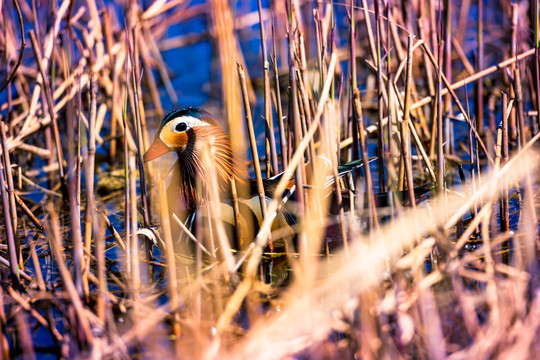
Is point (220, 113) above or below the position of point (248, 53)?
below

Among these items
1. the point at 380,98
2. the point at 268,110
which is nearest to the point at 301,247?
the point at 268,110

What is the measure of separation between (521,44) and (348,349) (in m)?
3.16

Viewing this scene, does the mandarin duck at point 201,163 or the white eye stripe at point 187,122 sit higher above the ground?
the white eye stripe at point 187,122

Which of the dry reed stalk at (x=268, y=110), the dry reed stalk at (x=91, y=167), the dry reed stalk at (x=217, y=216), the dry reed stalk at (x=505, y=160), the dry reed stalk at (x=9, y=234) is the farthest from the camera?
the dry reed stalk at (x=505, y=160)

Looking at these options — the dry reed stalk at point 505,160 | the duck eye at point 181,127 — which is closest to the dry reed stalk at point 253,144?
the duck eye at point 181,127

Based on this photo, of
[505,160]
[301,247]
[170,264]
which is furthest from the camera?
[505,160]

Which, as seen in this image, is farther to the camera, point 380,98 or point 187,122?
point 187,122

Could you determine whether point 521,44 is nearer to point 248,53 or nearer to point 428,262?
point 428,262

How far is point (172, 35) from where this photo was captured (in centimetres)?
700

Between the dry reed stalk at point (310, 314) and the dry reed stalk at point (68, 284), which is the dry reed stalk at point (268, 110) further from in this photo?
the dry reed stalk at point (68, 284)

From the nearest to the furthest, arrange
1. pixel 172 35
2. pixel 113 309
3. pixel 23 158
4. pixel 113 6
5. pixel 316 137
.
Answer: pixel 113 309
pixel 316 137
pixel 23 158
pixel 113 6
pixel 172 35

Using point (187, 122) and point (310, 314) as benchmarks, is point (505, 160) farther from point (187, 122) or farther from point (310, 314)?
point (187, 122)

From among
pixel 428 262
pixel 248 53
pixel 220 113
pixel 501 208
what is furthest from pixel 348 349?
pixel 248 53

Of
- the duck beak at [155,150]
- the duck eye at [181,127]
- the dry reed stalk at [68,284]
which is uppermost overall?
the duck eye at [181,127]
